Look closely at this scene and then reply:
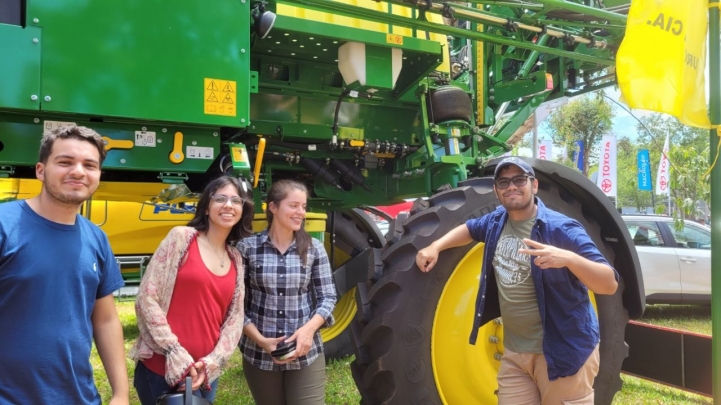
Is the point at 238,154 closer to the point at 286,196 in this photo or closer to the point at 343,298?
the point at 286,196

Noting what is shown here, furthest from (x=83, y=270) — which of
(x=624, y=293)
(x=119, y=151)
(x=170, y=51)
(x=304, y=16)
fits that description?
(x=624, y=293)

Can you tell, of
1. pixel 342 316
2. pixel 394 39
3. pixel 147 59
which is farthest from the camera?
pixel 342 316

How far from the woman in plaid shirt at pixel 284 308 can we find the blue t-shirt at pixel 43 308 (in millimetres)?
841

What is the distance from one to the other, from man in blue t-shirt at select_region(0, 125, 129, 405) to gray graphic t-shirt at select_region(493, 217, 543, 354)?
174 centimetres

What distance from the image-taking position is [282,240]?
9.05 feet

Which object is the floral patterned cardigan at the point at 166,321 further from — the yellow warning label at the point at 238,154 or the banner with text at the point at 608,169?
the banner with text at the point at 608,169

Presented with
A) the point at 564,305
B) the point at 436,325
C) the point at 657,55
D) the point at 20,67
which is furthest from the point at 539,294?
the point at 20,67

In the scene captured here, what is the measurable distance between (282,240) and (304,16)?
4.52 feet

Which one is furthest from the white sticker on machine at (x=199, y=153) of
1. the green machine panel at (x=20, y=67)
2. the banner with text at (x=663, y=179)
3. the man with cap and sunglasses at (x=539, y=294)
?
the banner with text at (x=663, y=179)

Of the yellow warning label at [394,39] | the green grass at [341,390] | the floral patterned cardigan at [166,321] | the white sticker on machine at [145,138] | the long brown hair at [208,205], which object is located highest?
the yellow warning label at [394,39]

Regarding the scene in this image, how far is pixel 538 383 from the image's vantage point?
2.62 m

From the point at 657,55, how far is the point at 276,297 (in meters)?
2.01

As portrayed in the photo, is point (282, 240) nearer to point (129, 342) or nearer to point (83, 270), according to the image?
point (83, 270)

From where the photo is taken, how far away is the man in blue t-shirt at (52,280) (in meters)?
1.74
